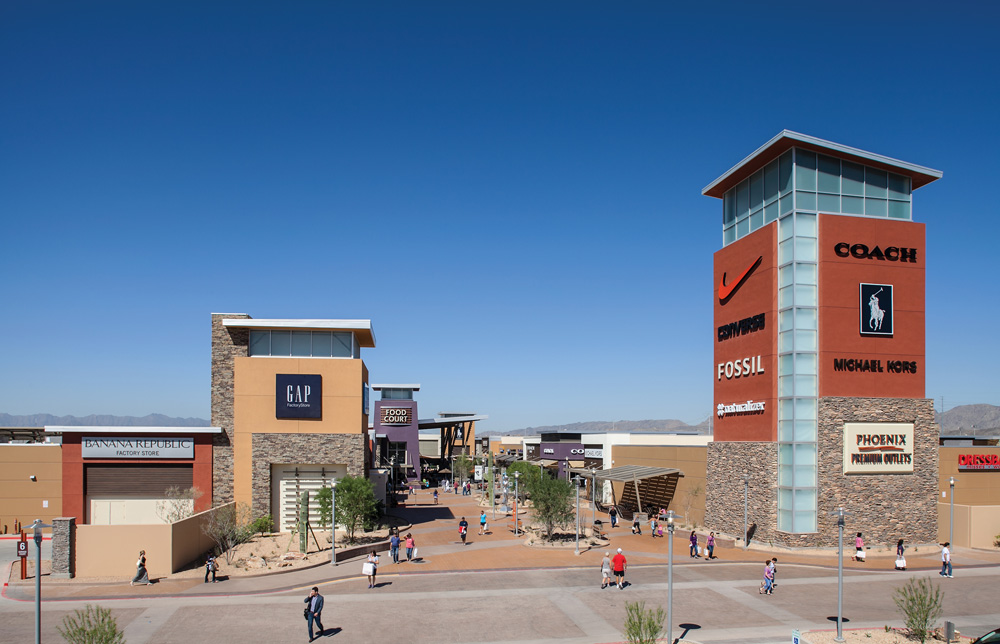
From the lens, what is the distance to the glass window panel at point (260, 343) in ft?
122

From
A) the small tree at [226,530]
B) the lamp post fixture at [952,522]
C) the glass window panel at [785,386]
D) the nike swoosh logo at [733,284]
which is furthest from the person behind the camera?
the nike swoosh logo at [733,284]

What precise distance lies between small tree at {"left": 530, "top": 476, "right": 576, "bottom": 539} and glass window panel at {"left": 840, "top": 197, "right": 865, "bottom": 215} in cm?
1956

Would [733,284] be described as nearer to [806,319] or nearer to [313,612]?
[806,319]

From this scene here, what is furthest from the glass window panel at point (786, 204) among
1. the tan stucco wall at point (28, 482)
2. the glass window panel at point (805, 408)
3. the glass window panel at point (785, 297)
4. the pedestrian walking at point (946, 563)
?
the tan stucco wall at point (28, 482)

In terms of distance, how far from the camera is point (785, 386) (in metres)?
35.2

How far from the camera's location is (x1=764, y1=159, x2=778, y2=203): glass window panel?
120ft

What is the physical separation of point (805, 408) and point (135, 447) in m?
32.3

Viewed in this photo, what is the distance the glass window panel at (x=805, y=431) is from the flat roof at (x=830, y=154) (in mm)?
13278

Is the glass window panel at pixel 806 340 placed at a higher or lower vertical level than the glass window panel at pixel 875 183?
lower

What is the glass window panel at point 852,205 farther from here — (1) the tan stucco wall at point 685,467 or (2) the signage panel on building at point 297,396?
(2) the signage panel on building at point 297,396

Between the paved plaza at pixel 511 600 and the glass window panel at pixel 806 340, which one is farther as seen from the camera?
the glass window panel at pixel 806 340

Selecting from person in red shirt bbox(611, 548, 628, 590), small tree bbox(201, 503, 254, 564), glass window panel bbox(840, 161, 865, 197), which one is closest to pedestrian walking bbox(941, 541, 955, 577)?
person in red shirt bbox(611, 548, 628, 590)

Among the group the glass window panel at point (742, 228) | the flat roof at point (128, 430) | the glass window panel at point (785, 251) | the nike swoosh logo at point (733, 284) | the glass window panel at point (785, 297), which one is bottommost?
the flat roof at point (128, 430)

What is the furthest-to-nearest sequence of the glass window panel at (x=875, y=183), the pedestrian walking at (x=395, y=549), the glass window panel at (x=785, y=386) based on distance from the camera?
the glass window panel at (x=875, y=183)
the glass window panel at (x=785, y=386)
the pedestrian walking at (x=395, y=549)
